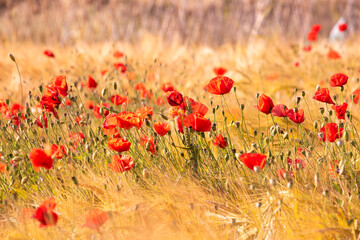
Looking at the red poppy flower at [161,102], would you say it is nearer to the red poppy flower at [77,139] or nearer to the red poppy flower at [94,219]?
the red poppy flower at [77,139]

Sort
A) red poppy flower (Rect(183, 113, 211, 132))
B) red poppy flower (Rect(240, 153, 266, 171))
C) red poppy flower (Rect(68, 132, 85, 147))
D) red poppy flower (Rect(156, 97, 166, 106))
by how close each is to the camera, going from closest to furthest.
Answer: red poppy flower (Rect(240, 153, 266, 171)) < red poppy flower (Rect(183, 113, 211, 132)) < red poppy flower (Rect(68, 132, 85, 147)) < red poppy flower (Rect(156, 97, 166, 106))

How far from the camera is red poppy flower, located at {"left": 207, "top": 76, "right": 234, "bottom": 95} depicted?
1568 mm

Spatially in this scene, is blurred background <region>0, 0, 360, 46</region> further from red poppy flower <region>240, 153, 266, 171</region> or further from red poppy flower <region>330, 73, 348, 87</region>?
red poppy flower <region>240, 153, 266, 171</region>

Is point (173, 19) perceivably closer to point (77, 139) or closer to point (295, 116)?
point (77, 139)

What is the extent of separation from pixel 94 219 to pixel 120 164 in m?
0.34

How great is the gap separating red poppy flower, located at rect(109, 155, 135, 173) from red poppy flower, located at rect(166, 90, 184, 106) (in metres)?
0.26

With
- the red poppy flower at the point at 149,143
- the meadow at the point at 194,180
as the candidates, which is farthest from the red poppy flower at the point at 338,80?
the red poppy flower at the point at 149,143

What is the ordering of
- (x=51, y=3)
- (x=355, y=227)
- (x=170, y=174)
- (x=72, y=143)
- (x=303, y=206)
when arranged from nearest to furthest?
(x=355, y=227) → (x=303, y=206) → (x=170, y=174) → (x=72, y=143) → (x=51, y=3)

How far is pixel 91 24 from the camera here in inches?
355

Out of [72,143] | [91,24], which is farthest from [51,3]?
[72,143]

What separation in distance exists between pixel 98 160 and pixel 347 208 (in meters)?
1.02

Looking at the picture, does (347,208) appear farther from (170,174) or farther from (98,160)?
(98,160)

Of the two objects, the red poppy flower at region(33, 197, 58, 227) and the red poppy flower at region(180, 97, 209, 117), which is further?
the red poppy flower at region(180, 97, 209, 117)

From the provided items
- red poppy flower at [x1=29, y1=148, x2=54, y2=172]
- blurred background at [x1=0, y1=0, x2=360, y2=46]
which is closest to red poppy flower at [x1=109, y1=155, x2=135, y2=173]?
red poppy flower at [x1=29, y1=148, x2=54, y2=172]
